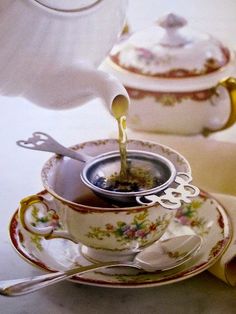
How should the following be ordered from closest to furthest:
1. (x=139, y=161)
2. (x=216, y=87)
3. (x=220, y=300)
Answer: (x=220, y=300) < (x=139, y=161) < (x=216, y=87)

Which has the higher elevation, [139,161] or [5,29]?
[5,29]

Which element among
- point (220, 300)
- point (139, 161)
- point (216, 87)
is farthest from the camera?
point (216, 87)

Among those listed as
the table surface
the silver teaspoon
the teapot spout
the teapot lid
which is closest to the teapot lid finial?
the teapot lid

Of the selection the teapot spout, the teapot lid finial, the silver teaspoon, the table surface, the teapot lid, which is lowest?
the table surface

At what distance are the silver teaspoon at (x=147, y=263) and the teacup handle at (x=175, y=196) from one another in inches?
2.5

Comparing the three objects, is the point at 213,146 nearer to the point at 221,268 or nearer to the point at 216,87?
the point at 216,87

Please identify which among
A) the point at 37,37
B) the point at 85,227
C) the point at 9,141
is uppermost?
the point at 37,37

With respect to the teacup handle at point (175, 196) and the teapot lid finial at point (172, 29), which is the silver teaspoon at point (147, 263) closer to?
the teacup handle at point (175, 196)

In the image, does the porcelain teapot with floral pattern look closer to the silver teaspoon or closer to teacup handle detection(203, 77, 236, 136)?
teacup handle detection(203, 77, 236, 136)

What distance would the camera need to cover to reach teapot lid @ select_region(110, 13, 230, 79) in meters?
0.91

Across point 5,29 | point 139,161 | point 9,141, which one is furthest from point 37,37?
point 9,141

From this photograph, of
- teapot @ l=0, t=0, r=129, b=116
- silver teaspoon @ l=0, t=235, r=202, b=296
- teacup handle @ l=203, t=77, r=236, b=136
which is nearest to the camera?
silver teaspoon @ l=0, t=235, r=202, b=296

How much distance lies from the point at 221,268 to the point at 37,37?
297 mm

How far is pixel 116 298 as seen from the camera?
604mm
